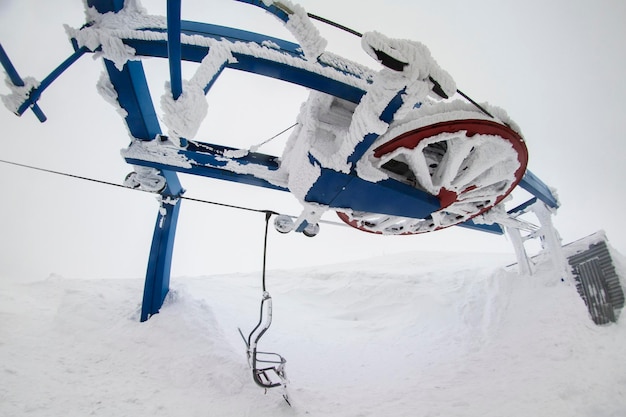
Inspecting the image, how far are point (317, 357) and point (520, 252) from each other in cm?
638

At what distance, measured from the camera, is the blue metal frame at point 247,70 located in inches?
91.3

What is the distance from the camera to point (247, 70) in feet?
9.11

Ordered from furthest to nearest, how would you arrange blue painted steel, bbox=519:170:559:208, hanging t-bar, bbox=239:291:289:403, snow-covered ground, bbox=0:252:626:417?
blue painted steel, bbox=519:170:559:208 < snow-covered ground, bbox=0:252:626:417 < hanging t-bar, bbox=239:291:289:403

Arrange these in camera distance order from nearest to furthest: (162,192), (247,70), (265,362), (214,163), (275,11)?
(275,11) < (247,70) < (214,163) < (265,362) < (162,192)

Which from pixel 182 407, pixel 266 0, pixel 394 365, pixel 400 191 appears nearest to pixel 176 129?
pixel 266 0

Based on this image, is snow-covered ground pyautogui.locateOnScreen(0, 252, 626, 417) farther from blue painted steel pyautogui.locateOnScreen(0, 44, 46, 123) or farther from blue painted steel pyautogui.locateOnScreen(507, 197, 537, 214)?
blue painted steel pyautogui.locateOnScreen(0, 44, 46, 123)

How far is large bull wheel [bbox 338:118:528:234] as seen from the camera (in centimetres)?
307

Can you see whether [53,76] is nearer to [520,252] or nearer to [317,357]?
[317,357]

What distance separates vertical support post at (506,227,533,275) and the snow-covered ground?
23cm

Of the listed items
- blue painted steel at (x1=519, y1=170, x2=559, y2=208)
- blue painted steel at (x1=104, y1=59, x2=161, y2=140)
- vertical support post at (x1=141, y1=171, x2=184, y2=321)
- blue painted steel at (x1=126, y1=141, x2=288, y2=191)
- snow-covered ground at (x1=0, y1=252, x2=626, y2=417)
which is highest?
blue painted steel at (x1=519, y1=170, x2=559, y2=208)

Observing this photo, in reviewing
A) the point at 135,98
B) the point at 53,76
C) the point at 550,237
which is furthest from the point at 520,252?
the point at 53,76

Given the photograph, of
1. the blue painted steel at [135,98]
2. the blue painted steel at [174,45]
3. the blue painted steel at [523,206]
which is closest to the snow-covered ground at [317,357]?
the blue painted steel at [523,206]

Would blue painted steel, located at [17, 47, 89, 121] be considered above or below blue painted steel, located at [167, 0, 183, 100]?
above

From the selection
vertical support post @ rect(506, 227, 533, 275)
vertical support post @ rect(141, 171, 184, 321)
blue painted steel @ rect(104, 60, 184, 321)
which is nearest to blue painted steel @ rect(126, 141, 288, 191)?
blue painted steel @ rect(104, 60, 184, 321)
